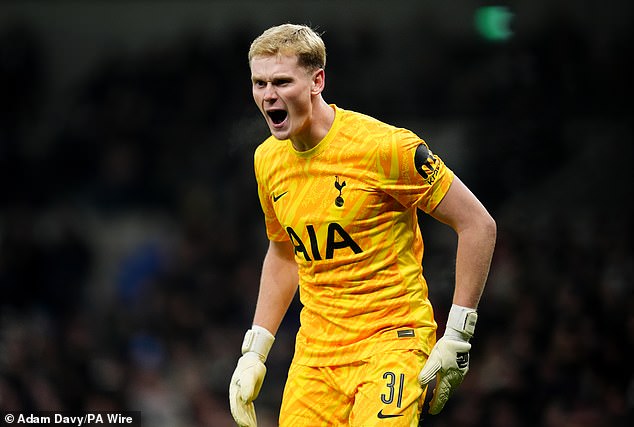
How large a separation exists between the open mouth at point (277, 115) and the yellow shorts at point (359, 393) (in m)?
0.91

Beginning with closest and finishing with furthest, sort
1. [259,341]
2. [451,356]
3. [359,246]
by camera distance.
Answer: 1. [451,356]
2. [359,246]
3. [259,341]

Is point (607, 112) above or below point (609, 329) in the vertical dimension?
above

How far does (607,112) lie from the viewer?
7.86 meters

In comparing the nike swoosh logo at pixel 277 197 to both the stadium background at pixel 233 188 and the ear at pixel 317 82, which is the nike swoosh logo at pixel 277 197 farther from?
the stadium background at pixel 233 188

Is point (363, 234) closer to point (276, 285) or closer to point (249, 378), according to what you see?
point (276, 285)

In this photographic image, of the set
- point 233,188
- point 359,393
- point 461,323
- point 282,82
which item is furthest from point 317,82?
point 233,188

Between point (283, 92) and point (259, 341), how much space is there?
1.03 m

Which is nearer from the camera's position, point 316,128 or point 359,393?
point 359,393

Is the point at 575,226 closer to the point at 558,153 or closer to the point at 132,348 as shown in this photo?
the point at 558,153

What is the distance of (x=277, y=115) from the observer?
3.55 metres

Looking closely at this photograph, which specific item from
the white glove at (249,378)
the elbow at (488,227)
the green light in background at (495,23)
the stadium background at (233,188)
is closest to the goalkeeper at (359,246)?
the elbow at (488,227)

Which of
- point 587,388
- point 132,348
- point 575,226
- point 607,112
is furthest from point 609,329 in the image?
point 132,348

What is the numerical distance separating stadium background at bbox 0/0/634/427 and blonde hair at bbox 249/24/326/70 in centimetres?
341

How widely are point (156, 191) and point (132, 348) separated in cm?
204
